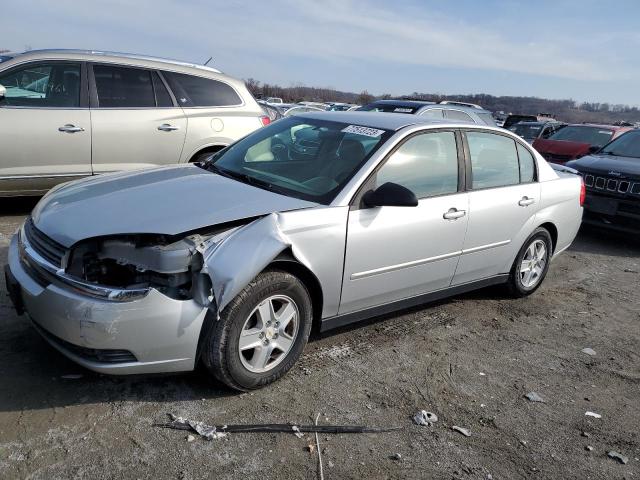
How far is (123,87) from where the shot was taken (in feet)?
21.5

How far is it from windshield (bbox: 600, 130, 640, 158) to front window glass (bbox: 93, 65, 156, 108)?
22.5 ft

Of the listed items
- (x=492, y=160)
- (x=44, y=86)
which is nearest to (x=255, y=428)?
(x=492, y=160)

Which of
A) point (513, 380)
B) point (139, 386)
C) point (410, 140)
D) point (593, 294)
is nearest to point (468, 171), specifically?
point (410, 140)

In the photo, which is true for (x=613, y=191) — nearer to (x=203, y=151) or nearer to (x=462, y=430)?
(x=203, y=151)

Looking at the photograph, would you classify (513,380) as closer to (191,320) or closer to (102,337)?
(191,320)

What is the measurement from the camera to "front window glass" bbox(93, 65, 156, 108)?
6398 mm

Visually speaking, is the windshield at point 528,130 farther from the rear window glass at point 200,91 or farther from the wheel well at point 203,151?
the wheel well at point 203,151

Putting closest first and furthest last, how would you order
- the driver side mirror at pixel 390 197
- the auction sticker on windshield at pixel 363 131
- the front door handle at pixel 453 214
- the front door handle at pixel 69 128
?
1. the driver side mirror at pixel 390 197
2. the auction sticker on windshield at pixel 363 131
3. the front door handle at pixel 453 214
4. the front door handle at pixel 69 128

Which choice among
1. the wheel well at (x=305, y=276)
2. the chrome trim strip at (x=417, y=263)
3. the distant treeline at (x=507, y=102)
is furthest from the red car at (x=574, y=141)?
the distant treeline at (x=507, y=102)

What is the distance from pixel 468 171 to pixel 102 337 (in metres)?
2.94

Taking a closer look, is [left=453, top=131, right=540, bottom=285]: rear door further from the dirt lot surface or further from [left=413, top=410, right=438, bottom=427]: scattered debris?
[left=413, top=410, right=438, bottom=427]: scattered debris

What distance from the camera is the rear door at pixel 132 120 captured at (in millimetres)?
6340

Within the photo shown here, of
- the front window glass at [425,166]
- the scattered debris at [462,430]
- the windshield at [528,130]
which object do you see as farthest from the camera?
the windshield at [528,130]

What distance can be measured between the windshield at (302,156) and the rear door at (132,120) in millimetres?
2390
